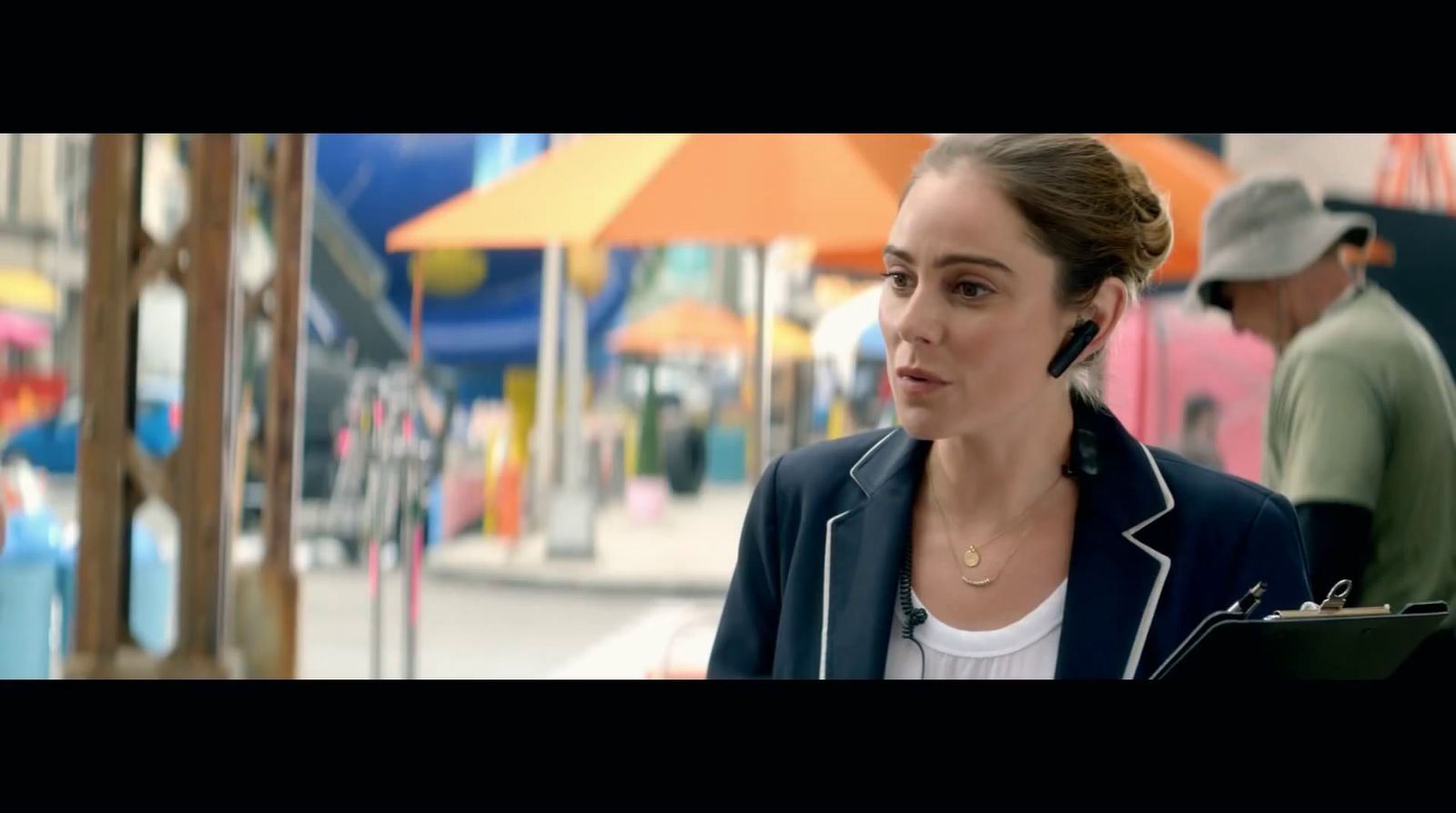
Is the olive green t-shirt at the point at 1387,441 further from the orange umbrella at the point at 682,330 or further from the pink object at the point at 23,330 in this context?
the orange umbrella at the point at 682,330

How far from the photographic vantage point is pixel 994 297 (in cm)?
126

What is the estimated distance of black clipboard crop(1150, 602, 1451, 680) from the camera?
96cm

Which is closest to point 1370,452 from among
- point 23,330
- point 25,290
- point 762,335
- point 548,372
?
point 762,335

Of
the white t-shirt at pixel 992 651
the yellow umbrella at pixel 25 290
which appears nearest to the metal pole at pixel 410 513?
the white t-shirt at pixel 992 651

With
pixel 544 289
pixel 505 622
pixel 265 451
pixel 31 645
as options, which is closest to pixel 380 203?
pixel 544 289

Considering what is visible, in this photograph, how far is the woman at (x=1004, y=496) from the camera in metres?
1.26

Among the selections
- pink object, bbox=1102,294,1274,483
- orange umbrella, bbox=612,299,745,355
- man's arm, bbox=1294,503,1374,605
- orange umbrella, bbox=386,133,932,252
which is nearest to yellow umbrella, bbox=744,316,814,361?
orange umbrella, bbox=612,299,745,355

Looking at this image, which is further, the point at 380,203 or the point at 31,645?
the point at 380,203

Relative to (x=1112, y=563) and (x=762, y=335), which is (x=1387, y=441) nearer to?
(x=1112, y=563)

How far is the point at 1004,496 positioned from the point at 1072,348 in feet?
0.53

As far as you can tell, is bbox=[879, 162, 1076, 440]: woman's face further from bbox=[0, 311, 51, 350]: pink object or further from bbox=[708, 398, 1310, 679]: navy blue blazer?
bbox=[0, 311, 51, 350]: pink object

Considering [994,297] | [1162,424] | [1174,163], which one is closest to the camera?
[994,297]
